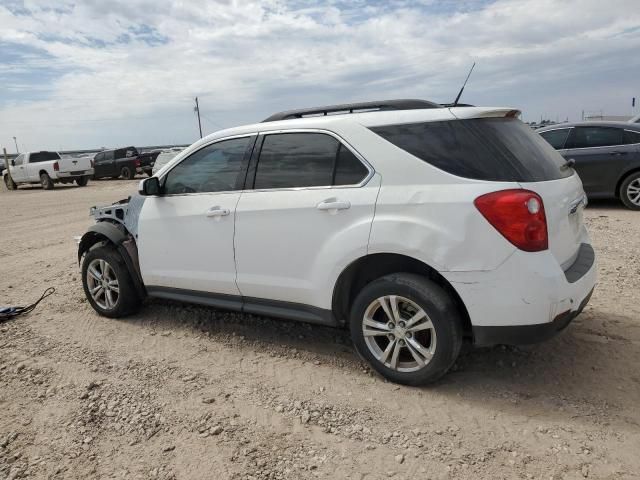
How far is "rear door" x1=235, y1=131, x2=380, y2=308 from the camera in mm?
3348

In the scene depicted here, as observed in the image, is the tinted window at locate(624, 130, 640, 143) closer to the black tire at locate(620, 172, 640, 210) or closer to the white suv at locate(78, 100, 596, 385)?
the black tire at locate(620, 172, 640, 210)

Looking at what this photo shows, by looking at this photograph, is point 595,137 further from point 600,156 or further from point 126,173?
point 126,173

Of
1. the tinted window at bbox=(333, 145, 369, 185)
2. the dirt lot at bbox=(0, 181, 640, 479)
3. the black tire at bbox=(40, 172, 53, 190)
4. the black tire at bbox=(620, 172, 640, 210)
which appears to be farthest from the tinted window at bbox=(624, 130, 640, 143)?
the black tire at bbox=(40, 172, 53, 190)

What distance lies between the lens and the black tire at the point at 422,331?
309cm

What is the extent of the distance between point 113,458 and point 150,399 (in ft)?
2.03

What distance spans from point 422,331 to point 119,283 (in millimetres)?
2924

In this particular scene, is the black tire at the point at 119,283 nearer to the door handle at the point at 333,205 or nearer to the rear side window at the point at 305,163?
the rear side window at the point at 305,163

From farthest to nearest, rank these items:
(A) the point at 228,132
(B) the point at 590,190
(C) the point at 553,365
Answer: (B) the point at 590,190
(A) the point at 228,132
(C) the point at 553,365

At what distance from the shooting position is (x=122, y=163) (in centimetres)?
2720

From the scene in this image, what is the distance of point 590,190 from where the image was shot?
9.28m

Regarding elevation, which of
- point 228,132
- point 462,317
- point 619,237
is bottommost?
point 619,237

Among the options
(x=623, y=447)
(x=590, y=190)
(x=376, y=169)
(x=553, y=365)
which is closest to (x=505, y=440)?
(x=623, y=447)

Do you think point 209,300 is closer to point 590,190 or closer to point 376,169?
point 376,169

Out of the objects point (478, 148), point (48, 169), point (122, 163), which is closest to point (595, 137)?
point (478, 148)
